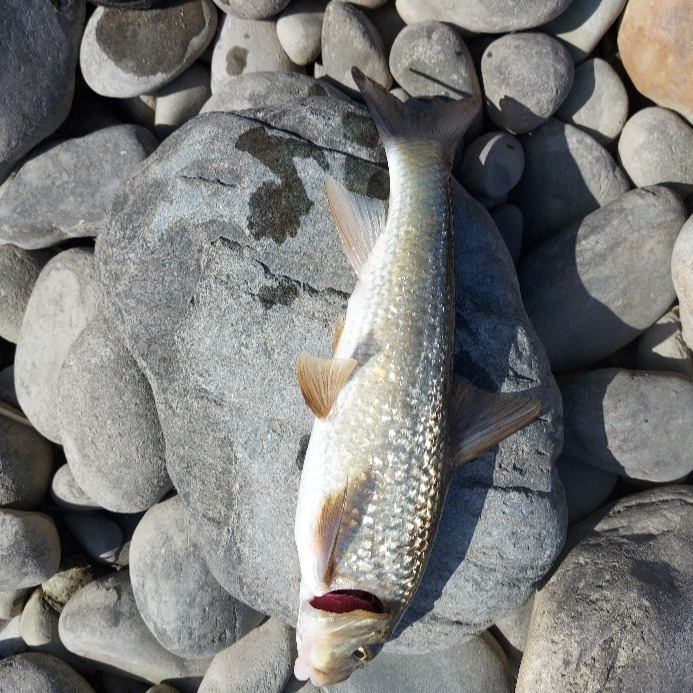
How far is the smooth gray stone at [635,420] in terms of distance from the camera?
4.10 metres

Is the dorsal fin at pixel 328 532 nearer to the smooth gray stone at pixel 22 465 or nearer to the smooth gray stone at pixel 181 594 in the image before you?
the smooth gray stone at pixel 181 594

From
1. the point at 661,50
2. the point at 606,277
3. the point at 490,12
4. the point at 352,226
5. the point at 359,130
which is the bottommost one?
the point at 606,277

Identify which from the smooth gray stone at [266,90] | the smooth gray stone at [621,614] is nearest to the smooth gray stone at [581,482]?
the smooth gray stone at [621,614]

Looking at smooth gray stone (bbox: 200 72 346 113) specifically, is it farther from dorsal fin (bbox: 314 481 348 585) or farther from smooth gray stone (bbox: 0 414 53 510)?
smooth gray stone (bbox: 0 414 53 510)

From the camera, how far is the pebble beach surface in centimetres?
354

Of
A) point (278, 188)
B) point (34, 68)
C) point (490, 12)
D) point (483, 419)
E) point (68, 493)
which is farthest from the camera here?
point (68, 493)

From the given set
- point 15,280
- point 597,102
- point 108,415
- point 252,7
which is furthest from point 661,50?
point 15,280

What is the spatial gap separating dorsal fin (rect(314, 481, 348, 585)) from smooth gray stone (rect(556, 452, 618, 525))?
7.04 ft

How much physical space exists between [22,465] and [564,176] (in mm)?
4502

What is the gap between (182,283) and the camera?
355 centimetres

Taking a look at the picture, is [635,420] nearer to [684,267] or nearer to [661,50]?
[684,267]

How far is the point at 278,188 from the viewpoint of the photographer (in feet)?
11.8

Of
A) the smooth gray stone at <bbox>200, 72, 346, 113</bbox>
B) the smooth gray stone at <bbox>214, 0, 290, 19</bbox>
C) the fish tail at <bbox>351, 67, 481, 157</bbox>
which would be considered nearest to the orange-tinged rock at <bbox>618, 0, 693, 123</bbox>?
the fish tail at <bbox>351, 67, 481, 157</bbox>

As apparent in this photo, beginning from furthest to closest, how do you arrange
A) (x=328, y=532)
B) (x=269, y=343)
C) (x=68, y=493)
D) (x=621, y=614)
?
(x=68, y=493)
(x=621, y=614)
(x=269, y=343)
(x=328, y=532)
